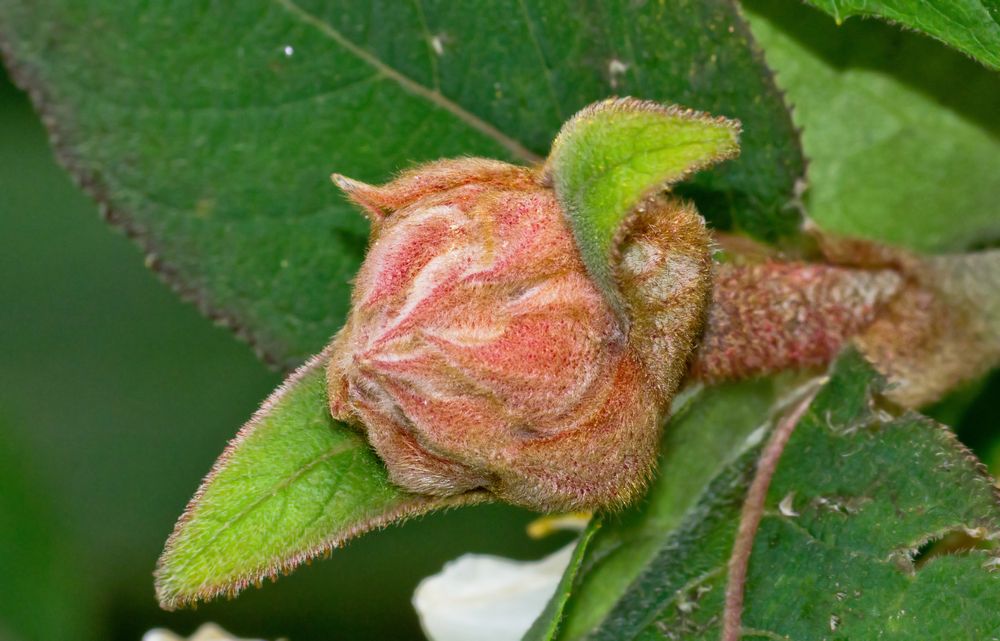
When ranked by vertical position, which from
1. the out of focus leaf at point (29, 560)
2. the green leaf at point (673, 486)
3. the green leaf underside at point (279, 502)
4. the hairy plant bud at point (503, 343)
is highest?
the hairy plant bud at point (503, 343)

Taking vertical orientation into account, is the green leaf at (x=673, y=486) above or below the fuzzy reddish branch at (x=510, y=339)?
below

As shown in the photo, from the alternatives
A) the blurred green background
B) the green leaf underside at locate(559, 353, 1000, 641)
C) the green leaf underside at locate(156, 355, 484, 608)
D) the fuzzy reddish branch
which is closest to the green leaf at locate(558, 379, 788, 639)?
the green leaf underside at locate(559, 353, 1000, 641)

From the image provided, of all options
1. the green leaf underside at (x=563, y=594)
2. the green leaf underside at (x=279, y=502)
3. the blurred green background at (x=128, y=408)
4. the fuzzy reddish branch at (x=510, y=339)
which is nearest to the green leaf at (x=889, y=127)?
the fuzzy reddish branch at (x=510, y=339)

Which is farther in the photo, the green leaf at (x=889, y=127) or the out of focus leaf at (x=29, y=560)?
the out of focus leaf at (x=29, y=560)

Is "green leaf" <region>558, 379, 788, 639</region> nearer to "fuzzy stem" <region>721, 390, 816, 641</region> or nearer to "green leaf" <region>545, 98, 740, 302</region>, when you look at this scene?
"fuzzy stem" <region>721, 390, 816, 641</region>

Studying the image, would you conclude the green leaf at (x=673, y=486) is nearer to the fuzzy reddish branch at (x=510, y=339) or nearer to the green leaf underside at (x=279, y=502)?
the fuzzy reddish branch at (x=510, y=339)

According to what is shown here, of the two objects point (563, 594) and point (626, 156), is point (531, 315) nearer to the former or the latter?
point (626, 156)

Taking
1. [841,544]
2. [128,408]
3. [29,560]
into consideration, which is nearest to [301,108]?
[841,544]

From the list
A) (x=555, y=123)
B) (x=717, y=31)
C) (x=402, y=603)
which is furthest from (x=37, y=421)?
(x=717, y=31)
